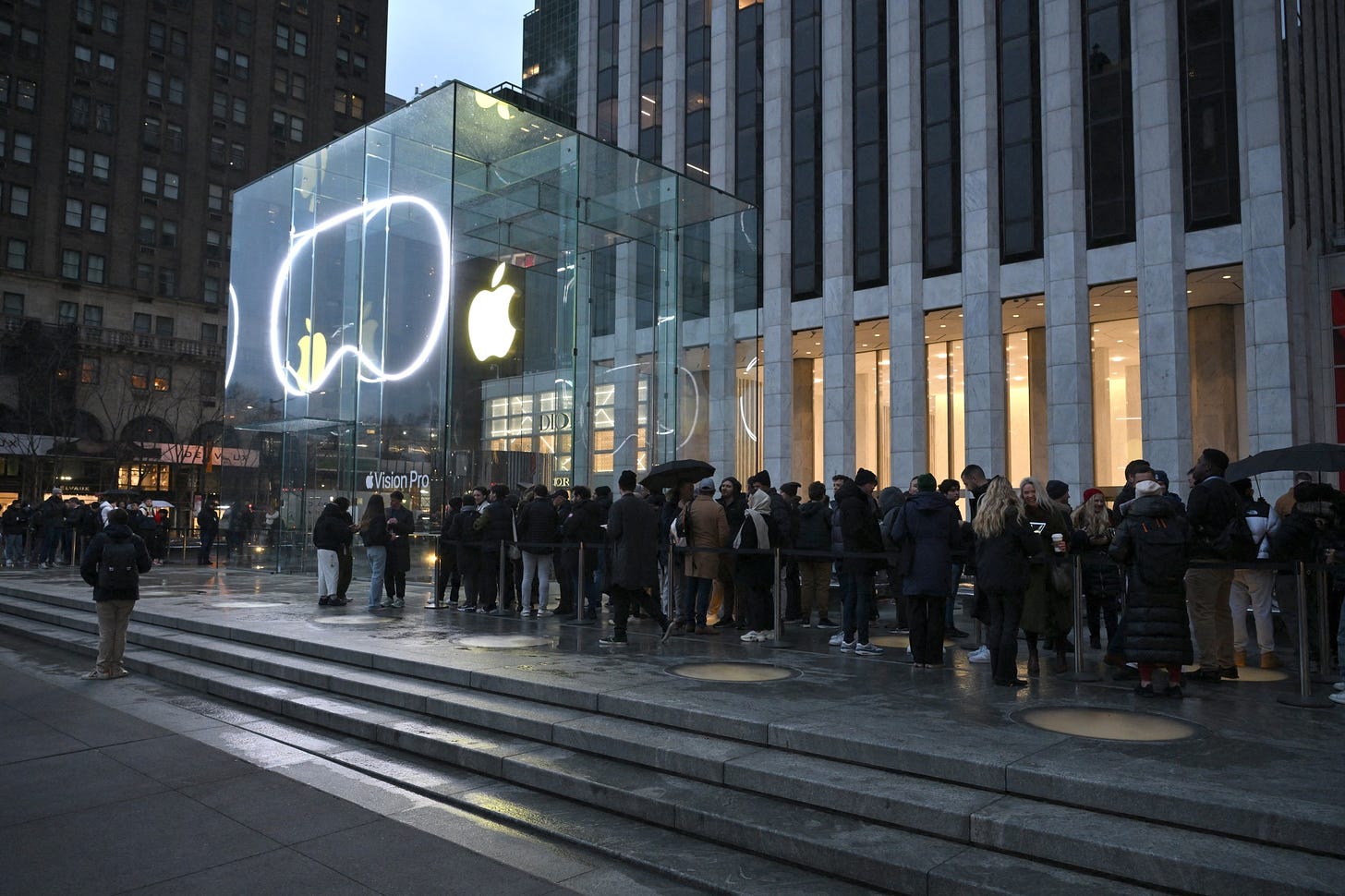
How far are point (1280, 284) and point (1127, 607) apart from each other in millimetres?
19235

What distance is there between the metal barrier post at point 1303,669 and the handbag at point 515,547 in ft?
30.5

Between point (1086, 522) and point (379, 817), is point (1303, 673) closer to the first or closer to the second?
point (1086, 522)

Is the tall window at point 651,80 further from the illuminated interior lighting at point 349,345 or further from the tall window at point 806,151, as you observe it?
the illuminated interior lighting at point 349,345

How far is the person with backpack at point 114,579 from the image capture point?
10.0 meters

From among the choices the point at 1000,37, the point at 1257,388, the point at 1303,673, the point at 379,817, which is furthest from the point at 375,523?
the point at 1000,37

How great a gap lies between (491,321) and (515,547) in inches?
206

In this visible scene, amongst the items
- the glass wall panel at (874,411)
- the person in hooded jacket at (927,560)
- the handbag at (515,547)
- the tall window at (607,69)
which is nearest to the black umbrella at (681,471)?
the handbag at (515,547)

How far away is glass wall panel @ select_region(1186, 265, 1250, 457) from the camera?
2559 centimetres

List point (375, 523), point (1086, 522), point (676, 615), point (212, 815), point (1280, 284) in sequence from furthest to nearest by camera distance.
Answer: point (1280, 284), point (375, 523), point (676, 615), point (1086, 522), point (212, 815)

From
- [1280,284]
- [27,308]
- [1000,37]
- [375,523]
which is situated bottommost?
[375,523]

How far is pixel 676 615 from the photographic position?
39.8 ft

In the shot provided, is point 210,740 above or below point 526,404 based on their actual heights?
below

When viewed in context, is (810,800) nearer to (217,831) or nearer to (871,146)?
(217,831)

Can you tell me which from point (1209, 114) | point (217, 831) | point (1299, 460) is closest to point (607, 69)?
point (1209, 114)
